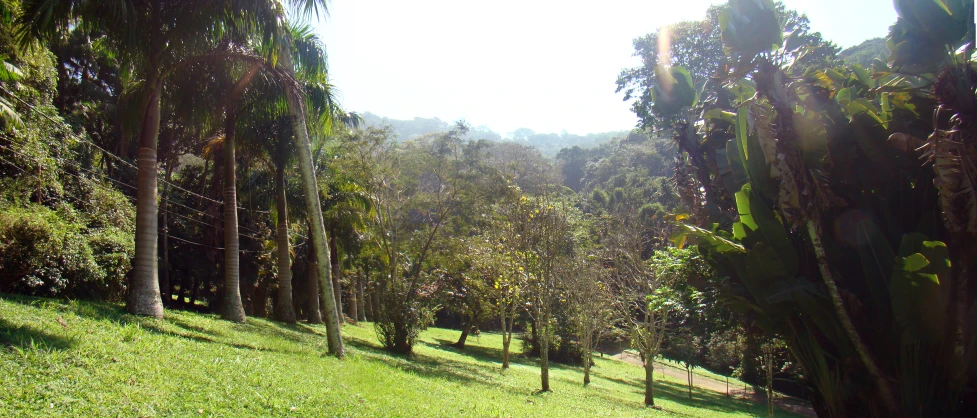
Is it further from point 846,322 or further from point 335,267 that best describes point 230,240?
point 846,322

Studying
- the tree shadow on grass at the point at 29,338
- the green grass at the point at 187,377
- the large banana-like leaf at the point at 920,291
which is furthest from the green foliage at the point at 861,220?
the tree shadow on grass at the point at 29,338

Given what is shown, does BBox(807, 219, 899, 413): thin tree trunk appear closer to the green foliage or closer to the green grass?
the green foliage

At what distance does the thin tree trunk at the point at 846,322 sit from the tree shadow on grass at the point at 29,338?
881cm

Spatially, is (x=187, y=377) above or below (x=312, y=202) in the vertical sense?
below

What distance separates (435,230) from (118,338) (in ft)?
46.5

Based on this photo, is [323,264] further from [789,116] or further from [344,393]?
[789,116]

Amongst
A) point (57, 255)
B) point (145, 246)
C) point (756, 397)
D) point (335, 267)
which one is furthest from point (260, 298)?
point (756, 397)

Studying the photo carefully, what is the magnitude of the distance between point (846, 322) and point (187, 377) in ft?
25.7

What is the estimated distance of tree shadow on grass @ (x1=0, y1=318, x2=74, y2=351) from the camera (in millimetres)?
6117

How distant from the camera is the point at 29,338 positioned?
20.9 feet

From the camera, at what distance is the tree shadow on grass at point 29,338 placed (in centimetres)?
612

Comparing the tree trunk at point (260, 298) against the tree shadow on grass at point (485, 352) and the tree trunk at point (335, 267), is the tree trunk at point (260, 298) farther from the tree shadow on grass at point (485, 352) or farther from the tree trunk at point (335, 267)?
the tree shadow on grass at point (485, 352)

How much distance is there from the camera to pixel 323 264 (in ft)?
40.9

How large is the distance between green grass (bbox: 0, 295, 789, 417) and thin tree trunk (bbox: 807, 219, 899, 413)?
214 inches
